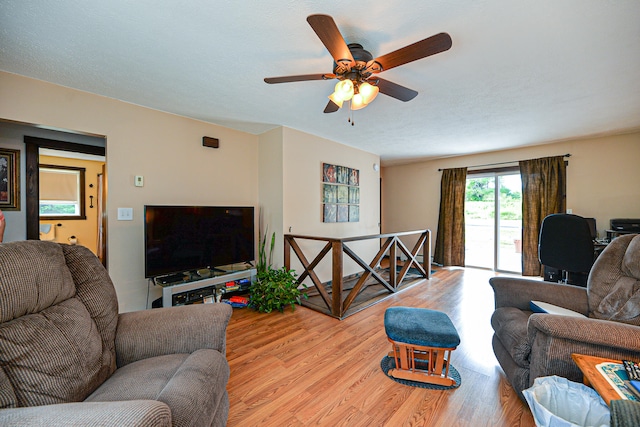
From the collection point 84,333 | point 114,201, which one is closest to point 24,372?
point 84,333

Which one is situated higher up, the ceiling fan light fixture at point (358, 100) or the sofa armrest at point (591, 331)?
the ceiling fan light fixture at point (358, 100)

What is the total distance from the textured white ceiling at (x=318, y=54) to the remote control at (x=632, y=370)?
6.10ft

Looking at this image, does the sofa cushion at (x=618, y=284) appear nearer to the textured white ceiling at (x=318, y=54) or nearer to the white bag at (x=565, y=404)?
the white bag at (x=565, y=404)

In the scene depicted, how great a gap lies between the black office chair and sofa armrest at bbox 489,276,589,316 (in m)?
1.04

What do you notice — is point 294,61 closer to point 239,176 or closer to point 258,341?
point 239,176

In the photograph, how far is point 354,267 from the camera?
183 inches

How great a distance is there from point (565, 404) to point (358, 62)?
2136 millimetres

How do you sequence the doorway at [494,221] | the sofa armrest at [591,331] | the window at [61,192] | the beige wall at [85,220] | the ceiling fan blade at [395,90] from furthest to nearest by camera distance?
1. the doorway at [494,221]
2. the beige wall at [85,220]
3. the window at [61,192]
4. the ceiling fan blade at [395,90]
5. the sofa armrest at [591,331]

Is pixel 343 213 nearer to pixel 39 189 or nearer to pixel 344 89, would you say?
pixel 344 89

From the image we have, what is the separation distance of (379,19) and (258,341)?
106 inches

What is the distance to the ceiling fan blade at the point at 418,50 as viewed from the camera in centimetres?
131

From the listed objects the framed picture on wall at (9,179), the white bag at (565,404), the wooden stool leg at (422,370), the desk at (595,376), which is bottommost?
the wooden stool leg at (422,370)

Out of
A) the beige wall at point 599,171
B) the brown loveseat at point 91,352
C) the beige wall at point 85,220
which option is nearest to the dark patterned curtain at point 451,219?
the beige wall at point 599,171

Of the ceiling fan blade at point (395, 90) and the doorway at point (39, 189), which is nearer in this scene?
the ceiling fan blade at point (395, 90)
